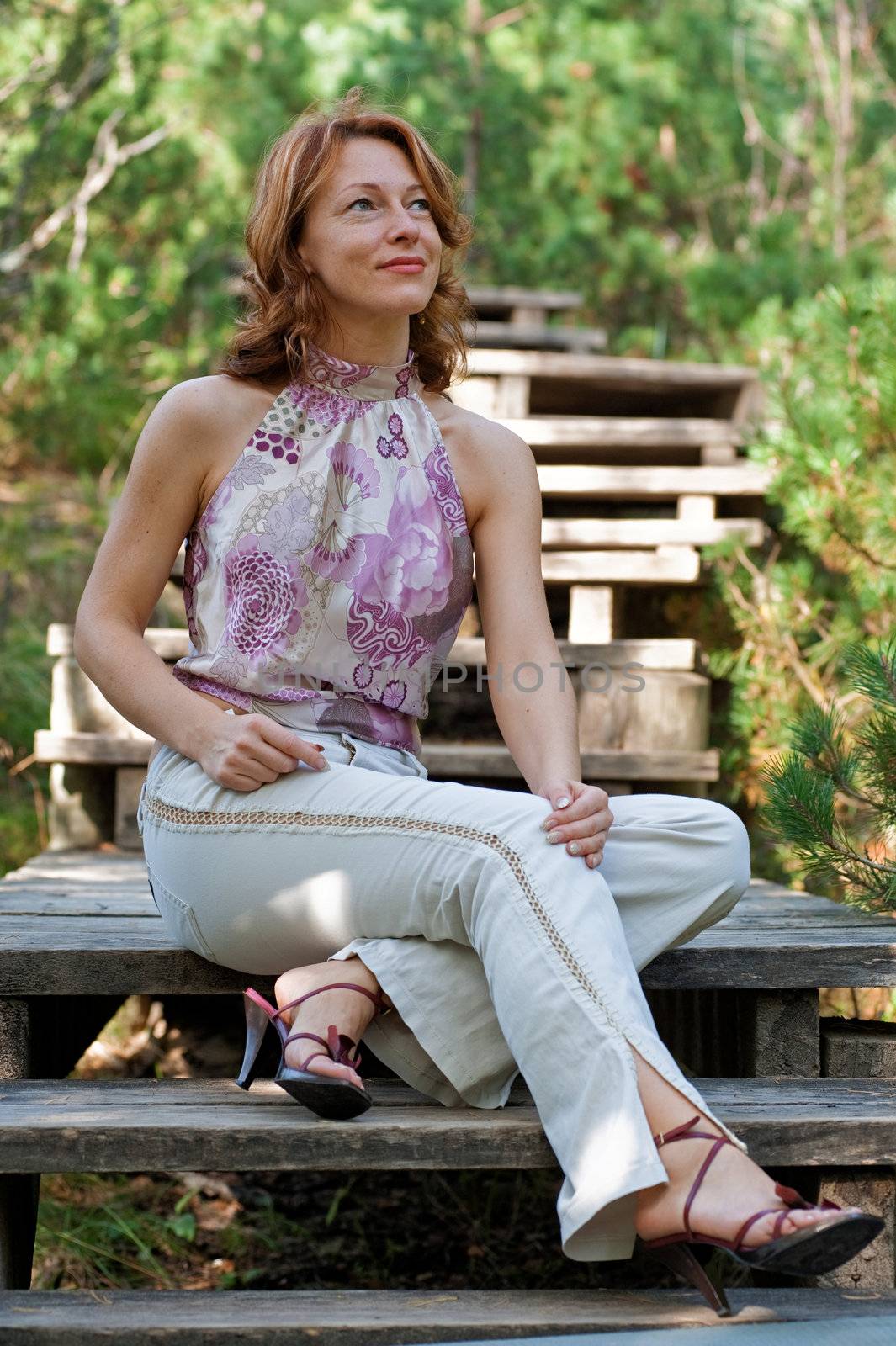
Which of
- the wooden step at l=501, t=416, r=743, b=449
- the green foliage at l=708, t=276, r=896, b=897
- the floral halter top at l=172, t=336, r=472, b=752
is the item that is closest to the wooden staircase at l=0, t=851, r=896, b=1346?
the floral halter top at l=172, t=336, r=472, b=752

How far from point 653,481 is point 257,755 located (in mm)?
1979

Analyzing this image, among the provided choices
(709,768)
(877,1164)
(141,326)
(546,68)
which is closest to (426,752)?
(709,768)

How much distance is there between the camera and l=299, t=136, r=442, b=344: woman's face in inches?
72.2

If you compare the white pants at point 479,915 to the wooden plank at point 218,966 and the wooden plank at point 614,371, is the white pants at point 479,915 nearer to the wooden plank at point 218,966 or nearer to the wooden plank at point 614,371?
the wooden plank at point 218,966

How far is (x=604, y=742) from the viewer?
9.35 ft

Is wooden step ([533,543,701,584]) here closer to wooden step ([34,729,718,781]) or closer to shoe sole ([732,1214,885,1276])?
wooden step ([34,729,718,781])

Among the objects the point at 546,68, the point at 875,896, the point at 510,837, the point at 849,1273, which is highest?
the point at 546,68

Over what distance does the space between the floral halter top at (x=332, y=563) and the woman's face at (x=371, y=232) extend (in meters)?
0.12

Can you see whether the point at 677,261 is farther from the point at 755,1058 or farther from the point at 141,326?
the point at 755,1058

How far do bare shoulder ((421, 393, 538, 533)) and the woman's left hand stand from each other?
53 cm

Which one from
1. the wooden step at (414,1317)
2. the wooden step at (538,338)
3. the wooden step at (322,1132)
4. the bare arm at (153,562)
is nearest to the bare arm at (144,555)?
the bare arm at (153,562)

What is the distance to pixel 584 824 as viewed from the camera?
1.53 metres

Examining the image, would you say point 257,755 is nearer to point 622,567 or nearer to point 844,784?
point 844,784

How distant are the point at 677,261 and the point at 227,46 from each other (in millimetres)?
2514
